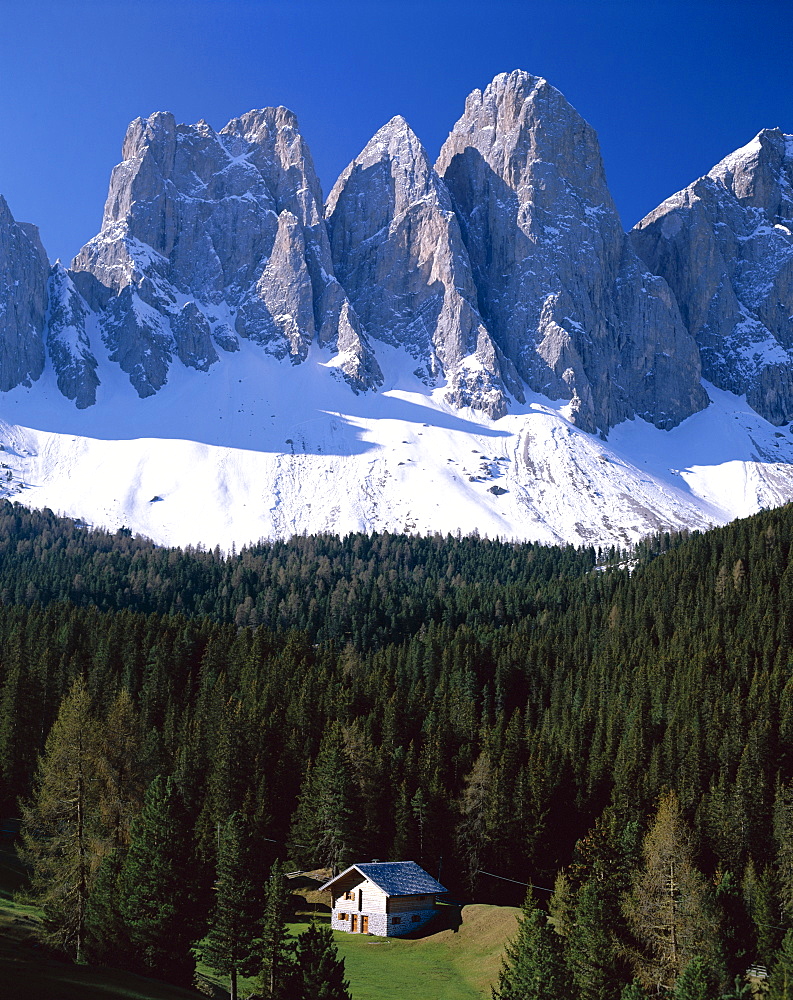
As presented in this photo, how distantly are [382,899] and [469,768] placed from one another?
2256 cm

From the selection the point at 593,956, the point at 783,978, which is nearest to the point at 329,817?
the point at 593,956

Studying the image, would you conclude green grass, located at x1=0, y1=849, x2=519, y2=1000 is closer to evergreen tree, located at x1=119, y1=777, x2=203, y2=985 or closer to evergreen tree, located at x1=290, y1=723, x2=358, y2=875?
evergreen tree, located at x1=119, y1=777, x2=203, y2=985

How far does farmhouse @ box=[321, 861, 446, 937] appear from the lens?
201ft

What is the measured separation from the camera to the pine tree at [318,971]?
35.1 meters

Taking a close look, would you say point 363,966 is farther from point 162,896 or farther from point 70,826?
point 70,826

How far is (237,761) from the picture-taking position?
74312mm

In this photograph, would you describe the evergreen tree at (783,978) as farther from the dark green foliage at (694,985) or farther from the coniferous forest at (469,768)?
the dark green foliage at (694,985)

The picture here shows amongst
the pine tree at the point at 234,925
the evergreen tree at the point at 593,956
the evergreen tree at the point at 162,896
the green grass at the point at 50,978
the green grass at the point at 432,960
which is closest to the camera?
the green grass at the point at 50,978

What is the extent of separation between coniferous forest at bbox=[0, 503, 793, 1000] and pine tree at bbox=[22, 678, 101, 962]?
144mm

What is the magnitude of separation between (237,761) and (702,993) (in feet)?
151

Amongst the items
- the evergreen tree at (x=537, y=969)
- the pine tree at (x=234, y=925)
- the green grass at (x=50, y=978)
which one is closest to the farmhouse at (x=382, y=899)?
the pine tree at (x=234, y=925)

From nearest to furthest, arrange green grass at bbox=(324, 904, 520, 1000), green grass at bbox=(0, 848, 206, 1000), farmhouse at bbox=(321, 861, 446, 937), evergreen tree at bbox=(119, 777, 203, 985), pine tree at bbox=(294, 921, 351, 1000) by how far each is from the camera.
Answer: green grass at bbox=(0, 848, 206, 1000) → pine tree at bbox=(294, 921, 351, 1000) → evergreen tree at bbox=(119, 777, 203, 985) → green grass at bbox=(324, 904, 520, 1000) → farmhouse at bbox=(321, 861, 446, 937)

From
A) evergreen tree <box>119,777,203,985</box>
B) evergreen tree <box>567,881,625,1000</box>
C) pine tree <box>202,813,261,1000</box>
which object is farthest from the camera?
pine tree <box>202,813,261,1000</box>

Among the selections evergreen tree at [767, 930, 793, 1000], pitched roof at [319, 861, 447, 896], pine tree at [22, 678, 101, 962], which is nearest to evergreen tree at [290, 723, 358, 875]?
pitched roof at [319, 861, 447, 896]
